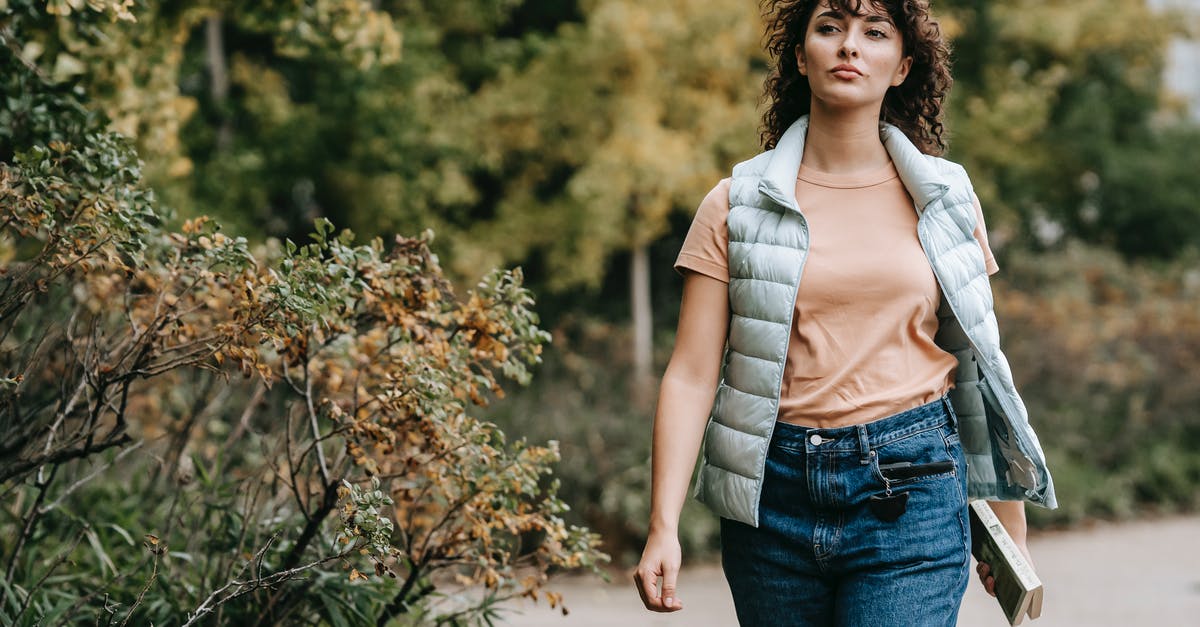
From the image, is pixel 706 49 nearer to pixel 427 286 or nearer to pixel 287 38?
pixel 287 38

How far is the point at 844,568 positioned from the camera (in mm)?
2424

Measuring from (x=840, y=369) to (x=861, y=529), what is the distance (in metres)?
0.32

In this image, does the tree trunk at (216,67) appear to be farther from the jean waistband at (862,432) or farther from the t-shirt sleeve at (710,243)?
the jean waistband at (862,432)

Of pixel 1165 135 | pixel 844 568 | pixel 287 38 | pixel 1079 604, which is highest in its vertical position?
pixel 287 38

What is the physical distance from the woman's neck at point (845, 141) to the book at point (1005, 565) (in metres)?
0.80

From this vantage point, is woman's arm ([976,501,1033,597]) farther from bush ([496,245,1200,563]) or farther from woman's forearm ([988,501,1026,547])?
bush ([496,245,1200,563])

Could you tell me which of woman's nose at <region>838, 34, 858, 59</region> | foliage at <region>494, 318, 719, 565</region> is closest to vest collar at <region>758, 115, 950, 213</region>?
woman's nose at <region>838, 34, 858, 59</region>

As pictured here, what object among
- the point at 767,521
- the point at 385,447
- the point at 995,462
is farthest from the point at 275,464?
the point at 995,462

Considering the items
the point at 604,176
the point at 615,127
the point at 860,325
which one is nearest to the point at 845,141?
the point at 860,325

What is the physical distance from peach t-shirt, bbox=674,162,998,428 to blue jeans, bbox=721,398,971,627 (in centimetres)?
5

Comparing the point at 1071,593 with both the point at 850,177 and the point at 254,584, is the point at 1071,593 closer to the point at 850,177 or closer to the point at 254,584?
the point at 850,177

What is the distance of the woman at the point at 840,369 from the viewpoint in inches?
95.0

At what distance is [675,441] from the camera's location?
2512 mm

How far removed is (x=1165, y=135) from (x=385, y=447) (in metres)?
12.5
